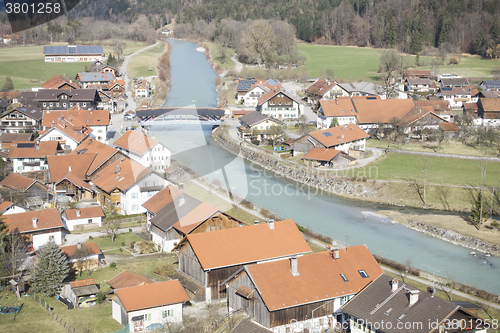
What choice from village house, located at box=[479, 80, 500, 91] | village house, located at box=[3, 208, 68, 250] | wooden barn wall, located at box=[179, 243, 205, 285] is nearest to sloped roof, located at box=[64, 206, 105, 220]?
village house, located at box=[3, 208, 68, 250]

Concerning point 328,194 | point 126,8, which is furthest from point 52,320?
point 126,8

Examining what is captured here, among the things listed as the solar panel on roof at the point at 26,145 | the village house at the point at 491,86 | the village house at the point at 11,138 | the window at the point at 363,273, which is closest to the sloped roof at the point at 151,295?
the window at the point at 363,273

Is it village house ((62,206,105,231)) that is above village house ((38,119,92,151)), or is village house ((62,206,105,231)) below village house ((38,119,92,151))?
below

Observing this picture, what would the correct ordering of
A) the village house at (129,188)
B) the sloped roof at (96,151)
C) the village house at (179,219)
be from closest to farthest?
the village house at (179,219) → the village house at (129,188) → the sloped roof at (96,151)

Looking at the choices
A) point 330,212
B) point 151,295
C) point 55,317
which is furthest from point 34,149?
point 151,295

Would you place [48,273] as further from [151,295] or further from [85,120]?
[85,120]

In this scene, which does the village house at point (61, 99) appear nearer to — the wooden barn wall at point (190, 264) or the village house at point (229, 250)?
the wooden barn wall at point (190, 264)

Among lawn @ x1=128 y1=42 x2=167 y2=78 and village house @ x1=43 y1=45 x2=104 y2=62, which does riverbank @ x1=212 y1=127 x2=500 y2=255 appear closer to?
lawn @ x1=128 y1=42 x2=167 y2=78
